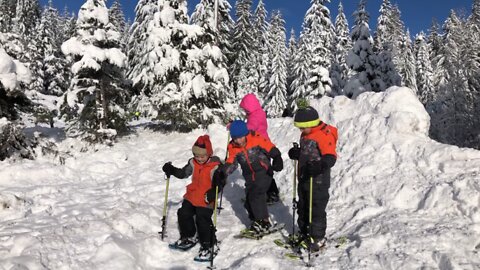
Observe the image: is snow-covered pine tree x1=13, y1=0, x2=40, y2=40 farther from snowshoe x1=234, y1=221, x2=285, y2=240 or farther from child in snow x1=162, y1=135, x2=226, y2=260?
snowshoe x1=234, y1=221, x2=285, y2=240

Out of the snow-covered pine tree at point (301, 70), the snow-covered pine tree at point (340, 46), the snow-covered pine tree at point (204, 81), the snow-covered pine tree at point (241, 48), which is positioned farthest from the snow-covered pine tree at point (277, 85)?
the snow-covered pine tree at point (204, 81)

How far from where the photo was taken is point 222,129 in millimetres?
14258

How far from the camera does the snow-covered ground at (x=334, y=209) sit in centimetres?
548

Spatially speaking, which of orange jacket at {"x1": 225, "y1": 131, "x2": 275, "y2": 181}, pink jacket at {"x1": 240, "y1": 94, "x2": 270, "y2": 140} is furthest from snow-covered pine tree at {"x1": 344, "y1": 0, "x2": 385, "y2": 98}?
orange jacket at {"x1": 225, "y1": 131, "x2": 275, "y2": 181}

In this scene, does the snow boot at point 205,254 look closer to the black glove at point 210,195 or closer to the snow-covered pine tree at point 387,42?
the black glove at point 210,195

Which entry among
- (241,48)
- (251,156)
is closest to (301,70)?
(241,48)

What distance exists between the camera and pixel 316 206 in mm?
5977

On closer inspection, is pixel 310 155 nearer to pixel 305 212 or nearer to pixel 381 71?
pixel 305 212

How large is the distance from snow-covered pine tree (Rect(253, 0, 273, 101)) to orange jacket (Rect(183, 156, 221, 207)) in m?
46.2

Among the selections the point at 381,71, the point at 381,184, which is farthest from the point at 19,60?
the point at 381,71

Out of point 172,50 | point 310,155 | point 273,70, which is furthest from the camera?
point 273,70

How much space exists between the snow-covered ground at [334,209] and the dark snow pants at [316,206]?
0.38 m

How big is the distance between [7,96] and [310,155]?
30.5 ft

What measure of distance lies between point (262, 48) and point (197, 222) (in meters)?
51.2
